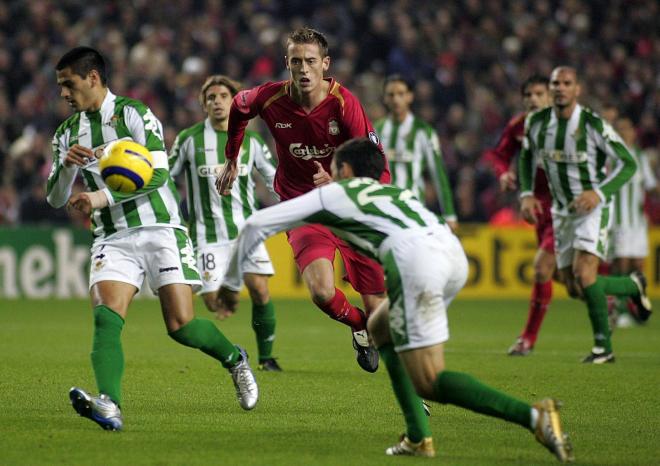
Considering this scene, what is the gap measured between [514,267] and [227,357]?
36.2ft

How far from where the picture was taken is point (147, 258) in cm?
664

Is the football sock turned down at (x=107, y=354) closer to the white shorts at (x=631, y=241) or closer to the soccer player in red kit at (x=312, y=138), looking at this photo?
the soccer player in red kit at (x=312, y=138)

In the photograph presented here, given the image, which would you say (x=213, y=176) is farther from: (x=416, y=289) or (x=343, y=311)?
(x=416, y=289)

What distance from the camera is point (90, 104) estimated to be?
21.7 ft

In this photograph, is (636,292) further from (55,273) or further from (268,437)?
(55,273)

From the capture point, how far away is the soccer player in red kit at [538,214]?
419 inches

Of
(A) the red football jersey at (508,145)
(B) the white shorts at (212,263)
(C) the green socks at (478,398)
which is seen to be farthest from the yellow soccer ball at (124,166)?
(A) the red football jersey at (508,145)

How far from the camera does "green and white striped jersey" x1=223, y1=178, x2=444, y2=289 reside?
5117 millimetres

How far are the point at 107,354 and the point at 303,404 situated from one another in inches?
60.9

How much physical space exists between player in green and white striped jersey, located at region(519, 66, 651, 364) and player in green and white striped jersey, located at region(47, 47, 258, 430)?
4.19 m

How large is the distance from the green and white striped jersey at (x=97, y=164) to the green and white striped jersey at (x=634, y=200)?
851 centimetres

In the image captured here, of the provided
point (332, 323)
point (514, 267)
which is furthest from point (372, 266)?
point (514, 267)

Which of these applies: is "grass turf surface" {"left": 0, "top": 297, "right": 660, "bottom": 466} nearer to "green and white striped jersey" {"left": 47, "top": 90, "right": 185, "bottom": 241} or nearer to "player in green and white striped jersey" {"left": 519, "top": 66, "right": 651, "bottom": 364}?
"player in green and white striped jersey" {"left": 519, "top": 66, "right": 651, "bottom": 364}

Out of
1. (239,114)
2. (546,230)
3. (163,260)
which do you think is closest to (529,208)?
(546,230)
